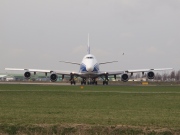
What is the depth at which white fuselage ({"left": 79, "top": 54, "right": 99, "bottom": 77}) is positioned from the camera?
88750 mm

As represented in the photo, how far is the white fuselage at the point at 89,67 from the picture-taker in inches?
3494

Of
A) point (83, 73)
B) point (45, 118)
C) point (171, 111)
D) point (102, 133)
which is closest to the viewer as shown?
point (102, 133)

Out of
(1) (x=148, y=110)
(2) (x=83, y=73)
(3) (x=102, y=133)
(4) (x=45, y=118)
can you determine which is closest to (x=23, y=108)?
(4) (x=45, y=118)

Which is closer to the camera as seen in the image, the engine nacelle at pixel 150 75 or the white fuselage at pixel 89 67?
the white fuselage at pixel 89 67

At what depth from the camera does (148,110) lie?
2692cm

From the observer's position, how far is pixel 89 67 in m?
88.3

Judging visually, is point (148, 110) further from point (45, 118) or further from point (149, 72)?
point (149, 72)

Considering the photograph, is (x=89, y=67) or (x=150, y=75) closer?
(x=89, y=67)

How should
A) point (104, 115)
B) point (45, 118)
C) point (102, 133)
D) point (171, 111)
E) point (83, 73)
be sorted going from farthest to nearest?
point (83, 73) → point (171, 111) → point (104, 115) → point (45, 118) → point (102, 133)

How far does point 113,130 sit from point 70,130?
5.93ft

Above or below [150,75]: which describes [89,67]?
above

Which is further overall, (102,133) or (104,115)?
(104,115)

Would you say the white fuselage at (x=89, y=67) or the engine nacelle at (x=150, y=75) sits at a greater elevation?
the white fuselage at (x=89, y=67)

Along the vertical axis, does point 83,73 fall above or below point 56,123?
above
